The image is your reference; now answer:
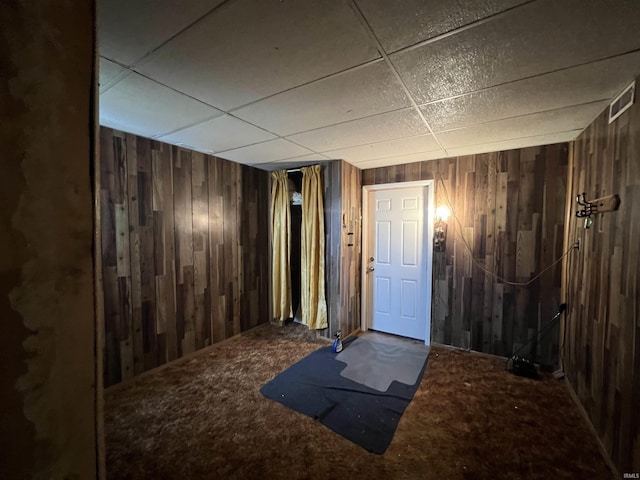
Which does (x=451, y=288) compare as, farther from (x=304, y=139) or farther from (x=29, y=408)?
(x=29, y=408)

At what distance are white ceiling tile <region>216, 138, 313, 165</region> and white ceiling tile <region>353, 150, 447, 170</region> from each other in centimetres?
89

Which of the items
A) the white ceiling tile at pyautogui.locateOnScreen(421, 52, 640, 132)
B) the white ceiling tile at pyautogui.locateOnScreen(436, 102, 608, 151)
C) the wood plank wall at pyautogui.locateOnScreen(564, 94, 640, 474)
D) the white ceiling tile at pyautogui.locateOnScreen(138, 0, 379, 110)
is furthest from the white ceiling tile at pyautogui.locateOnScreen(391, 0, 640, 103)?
the white ceiling tile at pyautogui.locateOnScreen(436, 102, 608, 151)

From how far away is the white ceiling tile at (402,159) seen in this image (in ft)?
9.78

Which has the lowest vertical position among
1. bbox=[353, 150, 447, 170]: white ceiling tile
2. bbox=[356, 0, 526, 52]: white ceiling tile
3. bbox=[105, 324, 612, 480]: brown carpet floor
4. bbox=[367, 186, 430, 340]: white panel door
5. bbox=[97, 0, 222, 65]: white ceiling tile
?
bbox=[105, 324, 612, 480]: brown carpet floor

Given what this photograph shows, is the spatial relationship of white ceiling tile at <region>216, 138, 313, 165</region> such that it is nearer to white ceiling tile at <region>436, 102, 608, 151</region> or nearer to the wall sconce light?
white ceiling tile at <region>436, 102, 608, 151</region>

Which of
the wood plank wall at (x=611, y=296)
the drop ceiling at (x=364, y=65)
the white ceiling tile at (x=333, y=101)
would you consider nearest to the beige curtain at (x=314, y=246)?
the drop ceiling at (x=364, y=65)

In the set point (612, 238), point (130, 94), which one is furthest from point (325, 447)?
point (130, 94)

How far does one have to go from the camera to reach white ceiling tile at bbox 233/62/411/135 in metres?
1.48

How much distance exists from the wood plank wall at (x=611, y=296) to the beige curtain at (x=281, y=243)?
3.12m

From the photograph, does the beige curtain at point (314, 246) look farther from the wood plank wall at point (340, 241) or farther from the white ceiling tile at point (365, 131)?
the white ceiling tile at point (365, 131)

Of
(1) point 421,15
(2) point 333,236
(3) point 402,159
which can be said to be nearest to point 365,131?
(3) point 402,159

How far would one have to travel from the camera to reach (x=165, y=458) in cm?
167

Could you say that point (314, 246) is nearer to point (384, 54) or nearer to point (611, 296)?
point (384, 54)

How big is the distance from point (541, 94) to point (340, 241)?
225cm
